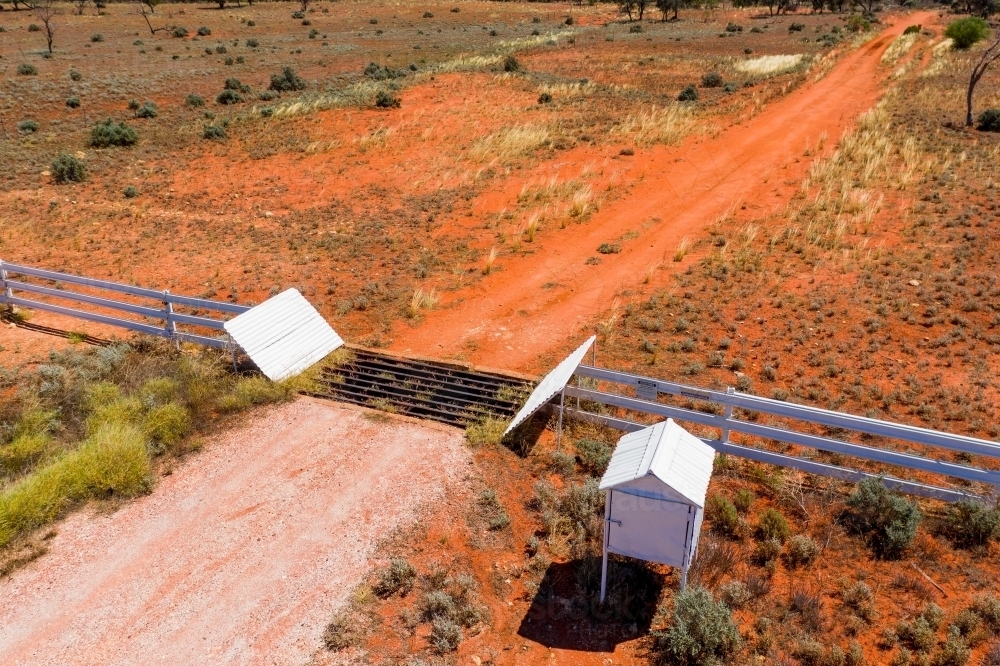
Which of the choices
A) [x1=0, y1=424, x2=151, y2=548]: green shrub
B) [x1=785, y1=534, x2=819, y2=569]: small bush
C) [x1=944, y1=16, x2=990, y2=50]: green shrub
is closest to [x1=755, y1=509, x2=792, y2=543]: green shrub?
[x1=785, y1=534, x2=819, y2=569]: small bush

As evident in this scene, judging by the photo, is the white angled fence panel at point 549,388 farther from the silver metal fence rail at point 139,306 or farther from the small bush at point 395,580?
the silver metal fence rail at point 139,306

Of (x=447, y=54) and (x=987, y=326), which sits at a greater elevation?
(x=447, y=54)

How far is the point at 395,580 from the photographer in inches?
269

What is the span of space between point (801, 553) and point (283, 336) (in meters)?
8.12

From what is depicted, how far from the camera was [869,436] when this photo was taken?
965 cm

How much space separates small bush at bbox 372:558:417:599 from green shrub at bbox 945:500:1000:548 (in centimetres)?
593

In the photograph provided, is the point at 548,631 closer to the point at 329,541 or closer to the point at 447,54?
the point at 329,541

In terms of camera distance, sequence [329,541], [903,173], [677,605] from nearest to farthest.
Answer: [677,605] → [329,541] → [903,173]

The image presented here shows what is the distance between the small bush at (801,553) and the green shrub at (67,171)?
24.6 m

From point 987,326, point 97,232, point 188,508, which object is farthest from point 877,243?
point 97,232

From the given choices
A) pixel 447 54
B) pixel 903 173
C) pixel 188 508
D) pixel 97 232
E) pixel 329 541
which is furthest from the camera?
pixel 447 54

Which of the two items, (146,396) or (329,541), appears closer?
(329,541)

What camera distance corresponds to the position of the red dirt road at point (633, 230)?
12867 millimetres

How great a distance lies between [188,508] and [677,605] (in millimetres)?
5592
